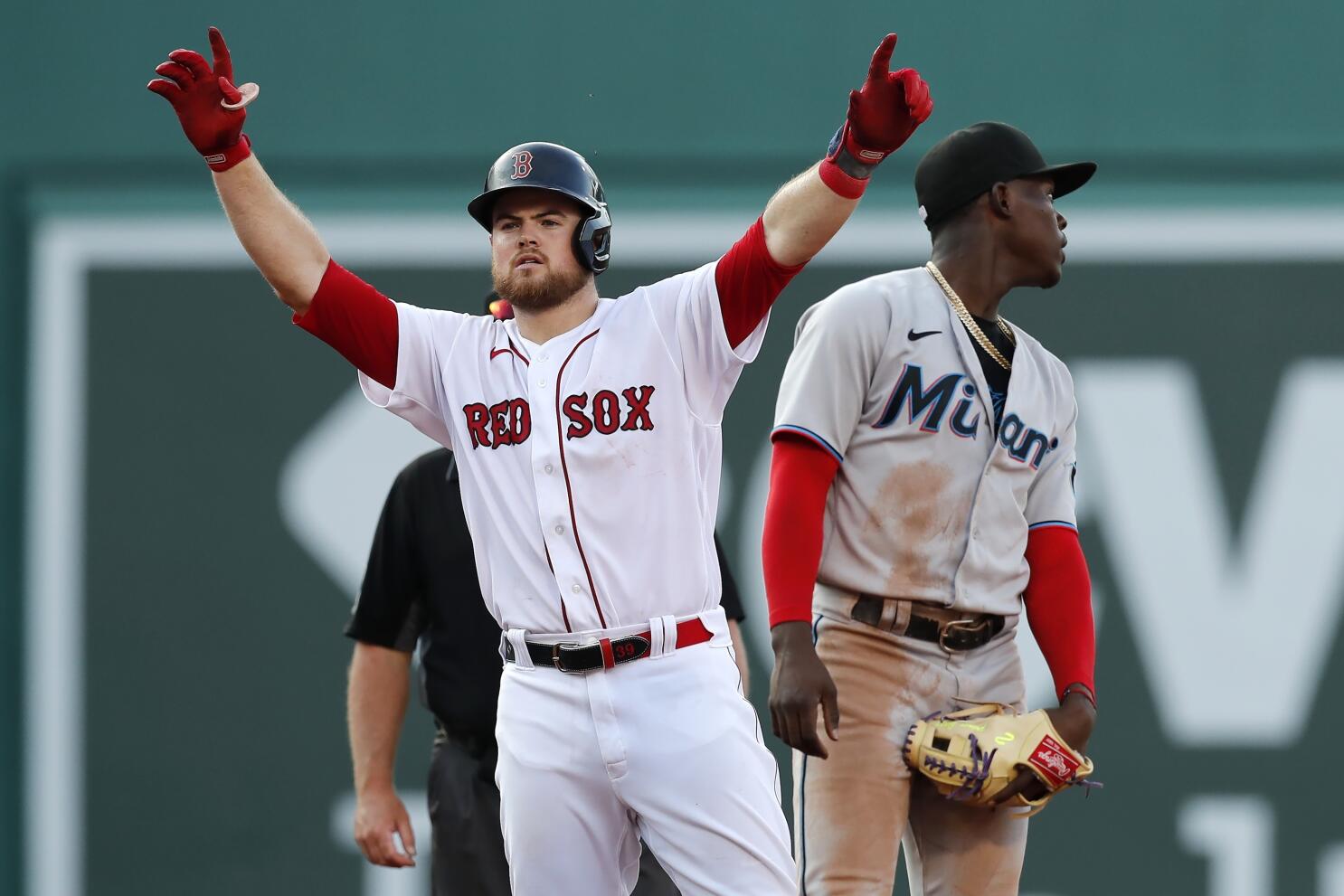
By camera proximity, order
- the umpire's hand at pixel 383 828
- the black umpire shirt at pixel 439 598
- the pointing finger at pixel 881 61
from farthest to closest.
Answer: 1. the umpire's hand at pixel 383 828
2. the black umpire shirt at pixel 439 598
3. the pointing finger at pixel 881 61

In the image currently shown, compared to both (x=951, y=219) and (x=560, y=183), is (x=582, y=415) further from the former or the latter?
(x=951, y=219)

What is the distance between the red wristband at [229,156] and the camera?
268 cm

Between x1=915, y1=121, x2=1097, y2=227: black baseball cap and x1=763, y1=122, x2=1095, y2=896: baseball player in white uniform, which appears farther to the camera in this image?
x1=915, y1=121, x2=1097, y2=227: black baseball cap

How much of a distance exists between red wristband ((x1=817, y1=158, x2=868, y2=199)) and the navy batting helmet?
0.49m

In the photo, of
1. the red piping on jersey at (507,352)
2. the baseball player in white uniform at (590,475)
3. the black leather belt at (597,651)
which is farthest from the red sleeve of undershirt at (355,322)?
the black leather belt at (597,651)

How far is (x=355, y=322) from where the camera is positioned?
2791mm

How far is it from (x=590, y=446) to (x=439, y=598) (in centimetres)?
81

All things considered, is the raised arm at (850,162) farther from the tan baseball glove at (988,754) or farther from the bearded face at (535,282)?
the tan baseball glove at (988,754)

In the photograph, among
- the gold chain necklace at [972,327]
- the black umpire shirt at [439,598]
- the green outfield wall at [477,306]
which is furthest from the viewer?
the green outfield wall at [477,306]

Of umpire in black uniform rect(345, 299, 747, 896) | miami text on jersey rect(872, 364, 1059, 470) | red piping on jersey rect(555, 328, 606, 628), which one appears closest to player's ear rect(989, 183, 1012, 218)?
miami text on jersey rect(872, 364, 1059, 470)

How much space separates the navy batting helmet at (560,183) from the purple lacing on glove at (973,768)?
1.04 metres

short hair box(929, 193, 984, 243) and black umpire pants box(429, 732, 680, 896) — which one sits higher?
short hair box(929, 193, 984, 243)

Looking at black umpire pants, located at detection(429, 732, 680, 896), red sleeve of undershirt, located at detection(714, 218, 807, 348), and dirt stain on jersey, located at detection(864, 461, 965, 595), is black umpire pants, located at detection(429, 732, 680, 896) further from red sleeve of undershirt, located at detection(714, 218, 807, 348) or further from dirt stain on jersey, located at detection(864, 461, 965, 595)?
red sleeve of undershirt, located at detection(714, 218, 807, 348)

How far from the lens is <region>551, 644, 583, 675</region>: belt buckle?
273cm
